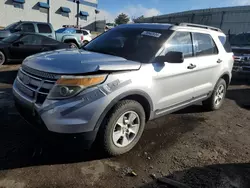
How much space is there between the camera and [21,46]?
9320 millimetres

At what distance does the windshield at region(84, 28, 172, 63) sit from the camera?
11.6ft

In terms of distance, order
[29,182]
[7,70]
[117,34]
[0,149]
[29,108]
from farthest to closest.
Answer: [7,70], [117,34], [0,149], [29,108], [29,182]

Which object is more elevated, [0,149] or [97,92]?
[97,92]

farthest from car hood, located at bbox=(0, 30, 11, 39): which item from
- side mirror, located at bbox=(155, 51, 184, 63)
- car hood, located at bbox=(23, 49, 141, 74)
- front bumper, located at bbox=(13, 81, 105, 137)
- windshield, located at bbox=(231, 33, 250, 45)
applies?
windshield, located at bbox=(231, 33, 250, 45)

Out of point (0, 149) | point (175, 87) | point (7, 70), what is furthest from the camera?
point (7, 70)

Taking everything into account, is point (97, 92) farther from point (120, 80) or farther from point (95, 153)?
point (95, 153)

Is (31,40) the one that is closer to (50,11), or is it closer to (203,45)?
(203,45)

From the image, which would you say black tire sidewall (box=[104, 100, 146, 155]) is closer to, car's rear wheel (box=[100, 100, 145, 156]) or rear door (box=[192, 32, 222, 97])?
car's rear wheel (box=[100, 100, 145, 156])

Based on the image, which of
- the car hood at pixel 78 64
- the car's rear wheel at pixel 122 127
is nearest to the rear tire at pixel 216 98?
the car's rear wheel at pixel 122 127

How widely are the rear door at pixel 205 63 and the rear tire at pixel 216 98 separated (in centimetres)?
28

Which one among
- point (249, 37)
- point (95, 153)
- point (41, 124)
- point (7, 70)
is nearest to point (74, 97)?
point (41, 124)

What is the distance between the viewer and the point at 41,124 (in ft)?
9.09

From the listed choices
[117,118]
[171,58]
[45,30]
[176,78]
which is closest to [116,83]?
[117,118]

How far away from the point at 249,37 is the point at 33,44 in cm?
949
